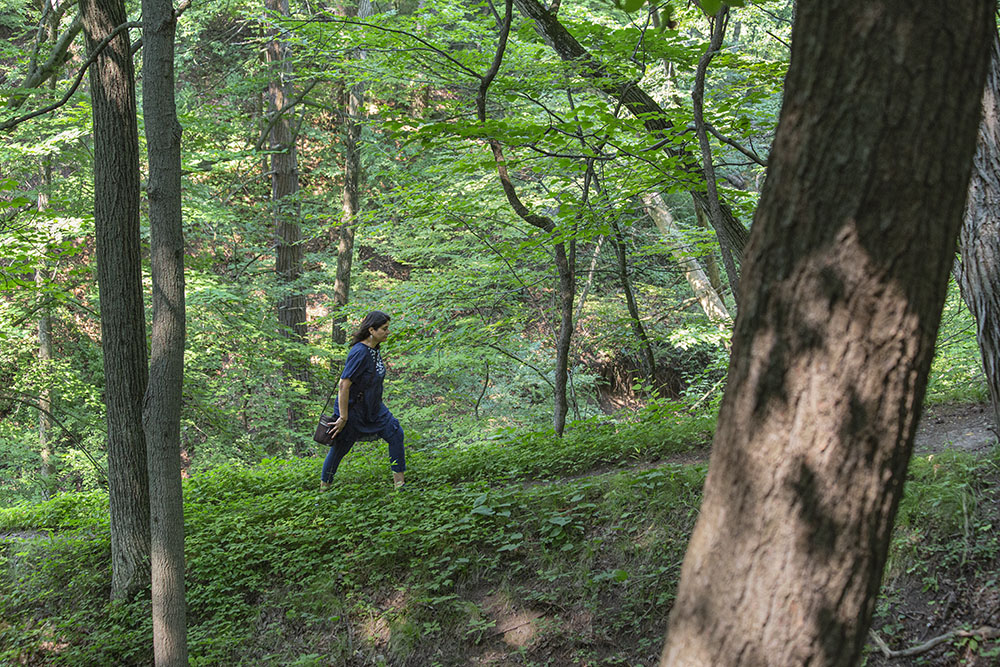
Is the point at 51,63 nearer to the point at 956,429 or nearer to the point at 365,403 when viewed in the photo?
the point at 365,403

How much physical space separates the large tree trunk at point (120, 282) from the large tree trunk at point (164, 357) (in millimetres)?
1348

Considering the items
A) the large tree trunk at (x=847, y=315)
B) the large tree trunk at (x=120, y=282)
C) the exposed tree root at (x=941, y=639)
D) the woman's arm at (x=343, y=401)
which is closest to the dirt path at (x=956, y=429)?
the exposed tree root at (x=941, y=639)

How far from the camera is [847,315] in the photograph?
1418 mm

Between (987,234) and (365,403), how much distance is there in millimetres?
5012

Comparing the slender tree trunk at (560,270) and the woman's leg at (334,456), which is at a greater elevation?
the slender tree trunk at (560,270)

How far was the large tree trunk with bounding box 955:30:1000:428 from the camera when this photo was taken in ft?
11.3

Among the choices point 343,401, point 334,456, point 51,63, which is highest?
point 51,63

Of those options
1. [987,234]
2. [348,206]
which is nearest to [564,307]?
[987,234]

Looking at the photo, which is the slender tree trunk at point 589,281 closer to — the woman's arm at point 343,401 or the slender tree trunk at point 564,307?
the slender tree trunk at point 564,307

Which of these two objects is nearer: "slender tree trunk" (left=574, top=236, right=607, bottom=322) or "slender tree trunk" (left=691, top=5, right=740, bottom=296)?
"slender tree trunk" (left=691, top=5, right=740, bottom=296)

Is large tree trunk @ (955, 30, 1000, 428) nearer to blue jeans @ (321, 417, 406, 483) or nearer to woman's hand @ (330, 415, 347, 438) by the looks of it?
blue jeans @ (321, 417, 406, 483)

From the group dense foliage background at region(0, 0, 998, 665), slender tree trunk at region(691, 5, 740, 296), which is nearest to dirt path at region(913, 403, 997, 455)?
dense foliage background at region(0, 0, 998, 665)

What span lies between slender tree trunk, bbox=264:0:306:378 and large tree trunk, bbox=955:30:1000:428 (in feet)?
35.8

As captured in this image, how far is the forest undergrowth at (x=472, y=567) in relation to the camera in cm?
364
